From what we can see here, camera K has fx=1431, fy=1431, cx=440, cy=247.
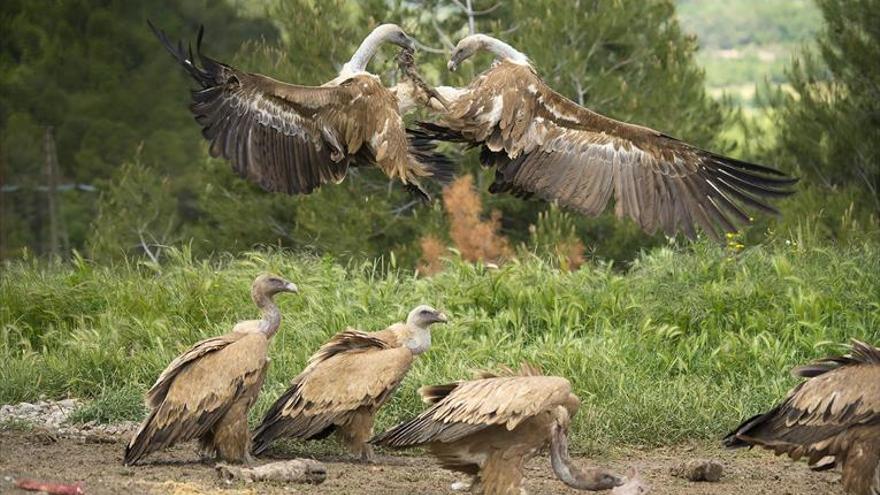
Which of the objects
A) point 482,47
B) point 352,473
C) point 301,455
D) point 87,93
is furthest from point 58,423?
point 87,93

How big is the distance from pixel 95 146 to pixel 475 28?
7.93 m

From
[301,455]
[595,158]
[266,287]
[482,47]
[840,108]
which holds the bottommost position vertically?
[301,455]

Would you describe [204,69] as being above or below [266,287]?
above

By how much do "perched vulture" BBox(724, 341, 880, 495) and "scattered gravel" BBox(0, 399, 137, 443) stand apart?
280 cm

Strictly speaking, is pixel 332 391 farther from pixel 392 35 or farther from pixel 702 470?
pixel 392 35

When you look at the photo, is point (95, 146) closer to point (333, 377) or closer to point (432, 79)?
point (432, 79)

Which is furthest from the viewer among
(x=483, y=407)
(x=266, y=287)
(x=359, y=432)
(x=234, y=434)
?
(x=266, y=287)

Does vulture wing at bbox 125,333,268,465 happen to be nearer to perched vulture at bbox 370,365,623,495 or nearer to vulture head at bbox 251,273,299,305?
vulture head at bbox 251,273,299,305

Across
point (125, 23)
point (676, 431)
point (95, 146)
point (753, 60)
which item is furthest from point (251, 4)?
point (753, 60)

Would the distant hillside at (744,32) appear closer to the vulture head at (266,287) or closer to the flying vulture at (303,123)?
the flying vulture at (303,123)

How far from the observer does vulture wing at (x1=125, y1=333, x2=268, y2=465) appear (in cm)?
560

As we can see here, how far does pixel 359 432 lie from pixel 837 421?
1.94 meters

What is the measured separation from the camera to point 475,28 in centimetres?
1548

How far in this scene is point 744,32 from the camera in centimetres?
5094
